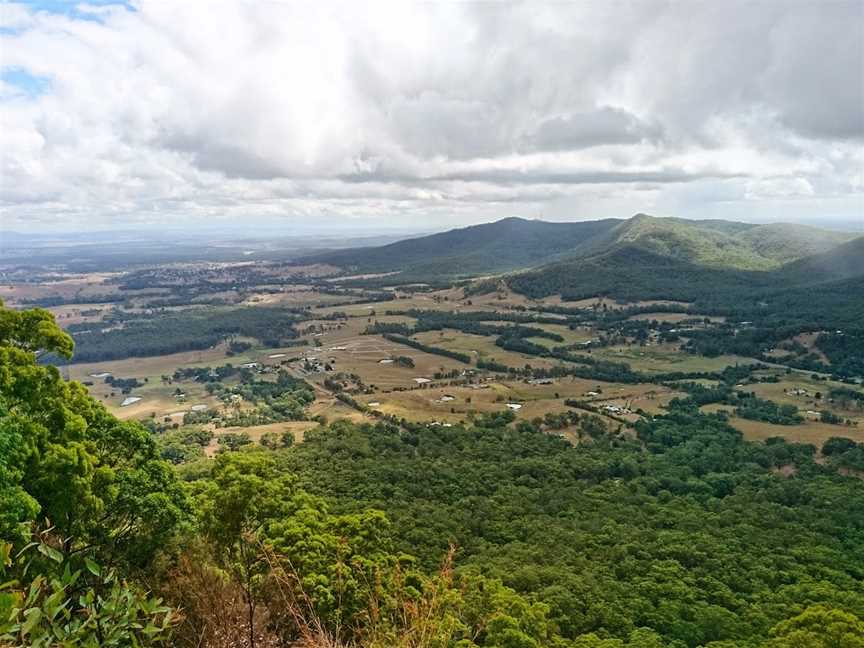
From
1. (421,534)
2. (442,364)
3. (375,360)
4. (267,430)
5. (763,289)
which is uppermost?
(763,289)

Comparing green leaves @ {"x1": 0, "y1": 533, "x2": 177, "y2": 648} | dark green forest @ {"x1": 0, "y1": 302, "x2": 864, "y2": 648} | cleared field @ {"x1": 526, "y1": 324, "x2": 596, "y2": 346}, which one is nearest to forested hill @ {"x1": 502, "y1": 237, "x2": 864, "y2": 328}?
cleared field @ {"x1": 526, "y1": 324, "x2": 596, "y2": 346}

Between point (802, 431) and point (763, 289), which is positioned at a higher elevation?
point (763, 289)

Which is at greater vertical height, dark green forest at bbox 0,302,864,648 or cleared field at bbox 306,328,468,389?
dark green forest at bbox 0,302,864,648

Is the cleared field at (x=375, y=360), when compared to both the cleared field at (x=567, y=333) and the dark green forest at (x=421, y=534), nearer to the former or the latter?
the cleared field at (x=567, y=333)

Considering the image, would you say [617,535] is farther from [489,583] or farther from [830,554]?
[489,583]

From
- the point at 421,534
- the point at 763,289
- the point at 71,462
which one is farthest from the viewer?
the point at 763,289

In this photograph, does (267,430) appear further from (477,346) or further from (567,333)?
(567,333)

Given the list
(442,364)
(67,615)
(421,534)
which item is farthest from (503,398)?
(67,615)

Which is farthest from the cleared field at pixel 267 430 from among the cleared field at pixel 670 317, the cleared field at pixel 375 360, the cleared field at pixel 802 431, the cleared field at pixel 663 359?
the cleared field at pixel 670 317

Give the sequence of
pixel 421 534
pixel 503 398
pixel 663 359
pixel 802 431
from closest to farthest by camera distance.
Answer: pixel 421 534
pixel 802 431
pixel 503 398
pixel 663 359

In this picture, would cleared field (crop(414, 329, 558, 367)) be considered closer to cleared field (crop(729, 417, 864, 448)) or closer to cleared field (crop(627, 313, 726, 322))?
cleared field (crop(627, 313, 726, 322))

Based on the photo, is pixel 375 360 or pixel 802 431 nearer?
pixel 802 431

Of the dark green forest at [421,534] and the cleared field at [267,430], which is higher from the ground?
the dark green forest at [421,534]
